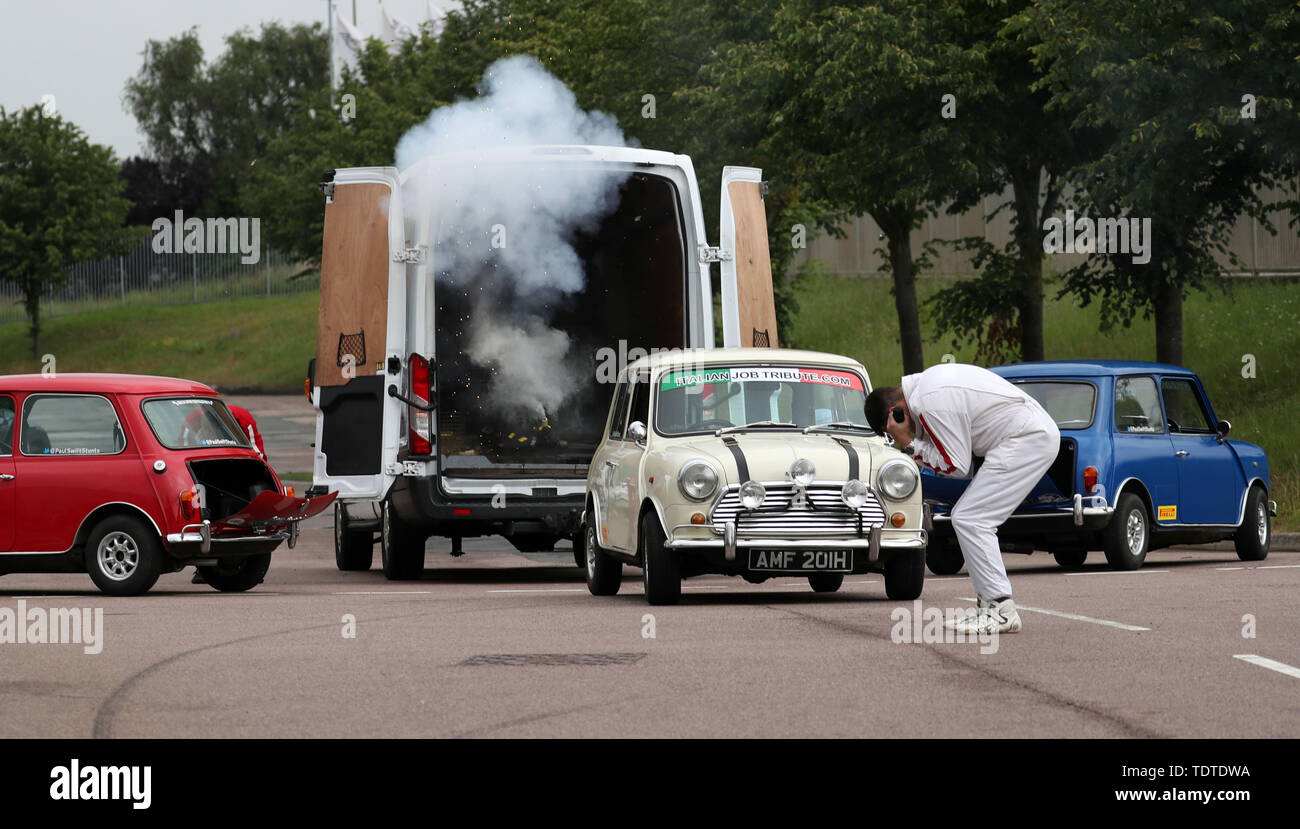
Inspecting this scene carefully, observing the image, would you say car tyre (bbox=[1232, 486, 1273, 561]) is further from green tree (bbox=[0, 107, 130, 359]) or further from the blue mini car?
green tree (bbox=[0, 107, 130, 359])

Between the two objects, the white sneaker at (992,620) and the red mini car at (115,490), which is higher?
the red mini car at (115,490)

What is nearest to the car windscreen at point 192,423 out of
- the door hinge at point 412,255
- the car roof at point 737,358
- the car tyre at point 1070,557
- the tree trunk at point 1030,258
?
the door hinge at point 412,255

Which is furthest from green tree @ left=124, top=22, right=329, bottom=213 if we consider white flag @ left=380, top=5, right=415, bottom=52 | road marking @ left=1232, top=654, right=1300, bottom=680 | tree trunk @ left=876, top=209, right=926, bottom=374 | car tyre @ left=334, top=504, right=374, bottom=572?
road marking @ left=1232, top=654, right=1300, bottom=680

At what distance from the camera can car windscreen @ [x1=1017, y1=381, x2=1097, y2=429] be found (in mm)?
16141

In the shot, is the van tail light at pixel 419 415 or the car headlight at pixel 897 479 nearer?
the car headlight at pixel 897 479

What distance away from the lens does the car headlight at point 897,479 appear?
12.4 meters

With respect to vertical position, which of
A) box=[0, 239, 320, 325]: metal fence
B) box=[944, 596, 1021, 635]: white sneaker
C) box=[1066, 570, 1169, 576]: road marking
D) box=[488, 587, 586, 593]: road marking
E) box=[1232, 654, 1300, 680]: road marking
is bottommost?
box=[488, 587, 586, 593]: road marking

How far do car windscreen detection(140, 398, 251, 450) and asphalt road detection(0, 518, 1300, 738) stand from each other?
1.31 meters

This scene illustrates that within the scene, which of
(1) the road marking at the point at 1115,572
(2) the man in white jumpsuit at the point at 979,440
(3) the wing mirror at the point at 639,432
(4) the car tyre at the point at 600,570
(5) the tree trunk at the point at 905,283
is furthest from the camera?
(5) the tree trunk at the point at 905,283

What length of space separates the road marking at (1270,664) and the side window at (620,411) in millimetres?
5543

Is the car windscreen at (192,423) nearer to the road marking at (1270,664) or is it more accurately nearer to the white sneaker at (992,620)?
the white sneaker at (992,620)

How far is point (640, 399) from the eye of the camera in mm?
13766

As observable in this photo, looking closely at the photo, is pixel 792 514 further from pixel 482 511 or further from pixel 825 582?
pixel 482 511

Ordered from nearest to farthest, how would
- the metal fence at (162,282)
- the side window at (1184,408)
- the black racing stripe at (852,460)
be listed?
1. the black racing stripe at (852,460)
2. the side window at (1184,408)
3. the metal fence at (162,282)
